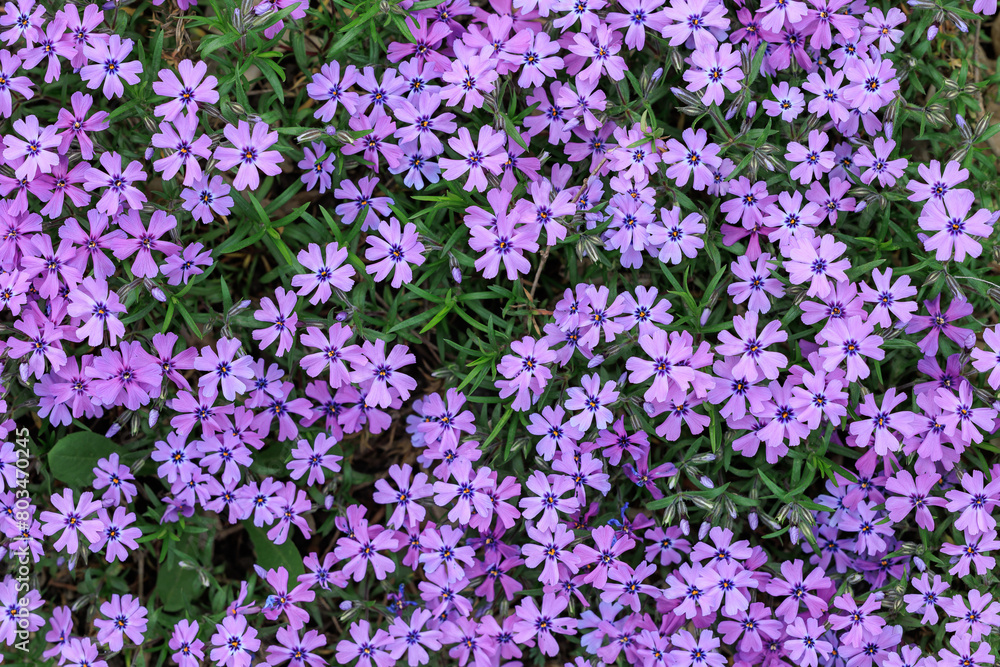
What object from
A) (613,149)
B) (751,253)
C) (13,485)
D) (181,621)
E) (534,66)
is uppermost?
(534,66)

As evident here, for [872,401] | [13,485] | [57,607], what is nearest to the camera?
[872,401]

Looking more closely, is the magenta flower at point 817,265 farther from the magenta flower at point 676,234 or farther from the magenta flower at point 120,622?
the magenta flower at point 120,622

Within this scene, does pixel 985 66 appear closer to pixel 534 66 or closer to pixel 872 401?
pixel 872 401

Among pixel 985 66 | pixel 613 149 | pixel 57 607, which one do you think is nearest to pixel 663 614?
pixel 613 149

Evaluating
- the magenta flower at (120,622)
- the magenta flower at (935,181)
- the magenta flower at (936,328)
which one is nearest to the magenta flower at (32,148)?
the magenta flower at (120,622)

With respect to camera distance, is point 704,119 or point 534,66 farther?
point 704,119
